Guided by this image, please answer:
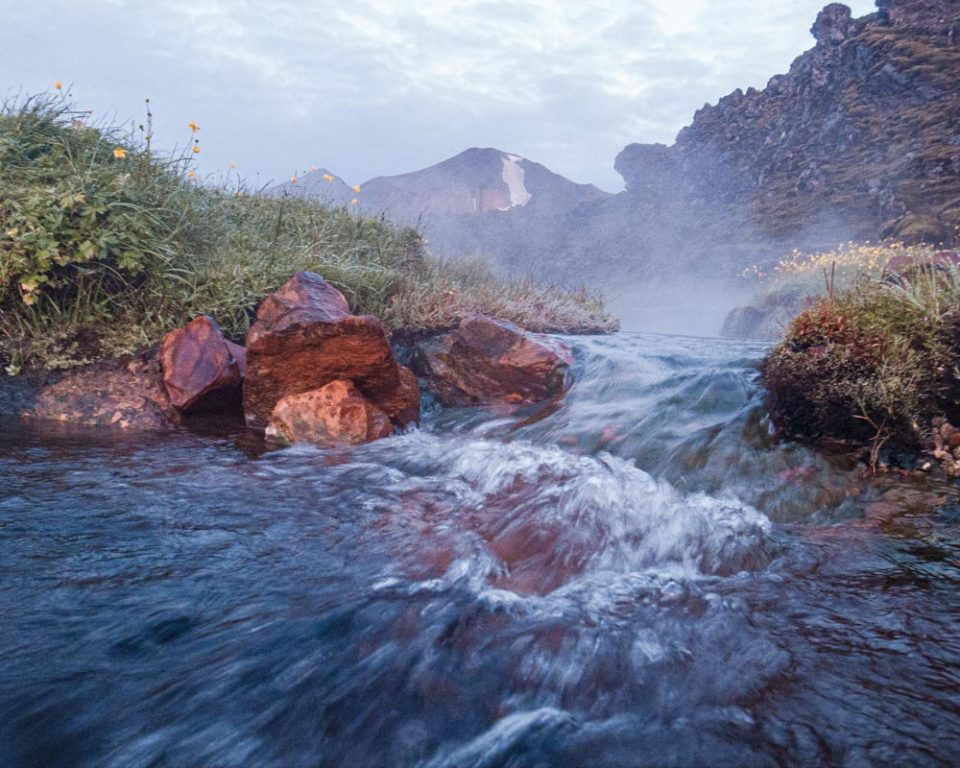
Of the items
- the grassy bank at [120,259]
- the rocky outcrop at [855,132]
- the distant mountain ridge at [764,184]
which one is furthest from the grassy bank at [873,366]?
the rocky outcrop at [855,132]

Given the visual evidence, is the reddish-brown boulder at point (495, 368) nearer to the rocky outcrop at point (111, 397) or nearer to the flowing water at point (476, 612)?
the flowing water at point (476, 612)

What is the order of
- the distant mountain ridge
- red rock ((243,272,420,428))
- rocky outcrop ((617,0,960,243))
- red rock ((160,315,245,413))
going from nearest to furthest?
red rock ((243,272,420,428)) → red rock ((160,315,245,413)) → rocky outcrop ((617,0,960,243)) → the distant mountain ridge

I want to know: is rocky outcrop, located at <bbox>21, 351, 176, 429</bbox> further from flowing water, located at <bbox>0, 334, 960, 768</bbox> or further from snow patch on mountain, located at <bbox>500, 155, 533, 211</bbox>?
snow patch on mountain, located at <bbox>500, 155, 533, 211</bbox>

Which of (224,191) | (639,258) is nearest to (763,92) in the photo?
(639,258)

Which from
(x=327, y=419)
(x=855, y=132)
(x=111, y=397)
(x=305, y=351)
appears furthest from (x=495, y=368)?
(x=855, y=132)

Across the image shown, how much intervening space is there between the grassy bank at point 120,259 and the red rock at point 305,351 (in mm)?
974

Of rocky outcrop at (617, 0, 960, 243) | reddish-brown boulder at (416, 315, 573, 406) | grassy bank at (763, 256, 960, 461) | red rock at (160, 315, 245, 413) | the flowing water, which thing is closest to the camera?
the flowing water

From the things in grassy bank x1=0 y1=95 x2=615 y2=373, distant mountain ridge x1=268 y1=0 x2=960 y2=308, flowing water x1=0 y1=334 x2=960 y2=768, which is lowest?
flowing water x1=0 y1=334 x2=960 y2=768

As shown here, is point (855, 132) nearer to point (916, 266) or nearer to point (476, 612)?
point (916, 266)

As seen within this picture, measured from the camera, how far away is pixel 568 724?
5.01 ft

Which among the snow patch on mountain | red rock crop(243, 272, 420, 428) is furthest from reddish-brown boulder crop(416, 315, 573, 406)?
the snow patch on mountain

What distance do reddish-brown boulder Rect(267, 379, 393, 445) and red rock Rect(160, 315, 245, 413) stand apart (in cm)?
51

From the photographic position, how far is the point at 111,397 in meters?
4.72

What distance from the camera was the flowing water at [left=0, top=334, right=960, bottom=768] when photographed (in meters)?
1.46
